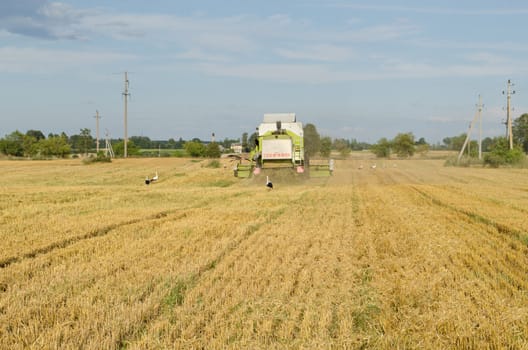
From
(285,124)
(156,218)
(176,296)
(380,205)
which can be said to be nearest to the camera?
(176,296)

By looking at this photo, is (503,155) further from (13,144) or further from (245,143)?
(13,144)

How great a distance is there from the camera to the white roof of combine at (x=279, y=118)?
24656 mm

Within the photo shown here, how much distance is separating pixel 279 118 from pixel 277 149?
191 centimetres

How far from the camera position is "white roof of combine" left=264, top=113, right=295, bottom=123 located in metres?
24.7

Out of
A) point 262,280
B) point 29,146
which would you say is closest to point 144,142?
point 29,146

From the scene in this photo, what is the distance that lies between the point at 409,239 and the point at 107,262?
5347mm

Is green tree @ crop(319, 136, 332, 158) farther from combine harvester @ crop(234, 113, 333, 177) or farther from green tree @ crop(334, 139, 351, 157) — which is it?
combine harvester @ crop(234, 113, 333, 177)

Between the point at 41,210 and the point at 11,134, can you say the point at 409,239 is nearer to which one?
the point at 41,210

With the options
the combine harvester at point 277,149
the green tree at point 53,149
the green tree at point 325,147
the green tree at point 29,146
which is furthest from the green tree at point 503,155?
the green tree at point 29,146

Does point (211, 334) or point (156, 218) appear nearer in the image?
point (211, 334)

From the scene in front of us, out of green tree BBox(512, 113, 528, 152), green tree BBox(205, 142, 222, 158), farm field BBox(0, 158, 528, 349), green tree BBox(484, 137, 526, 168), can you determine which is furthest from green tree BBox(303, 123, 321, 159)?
green tree BBox(512, 113, 528, 152)

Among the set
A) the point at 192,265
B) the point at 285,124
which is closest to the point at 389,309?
the point at 192,265

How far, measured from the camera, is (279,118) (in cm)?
2470

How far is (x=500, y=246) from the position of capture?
345 inches
